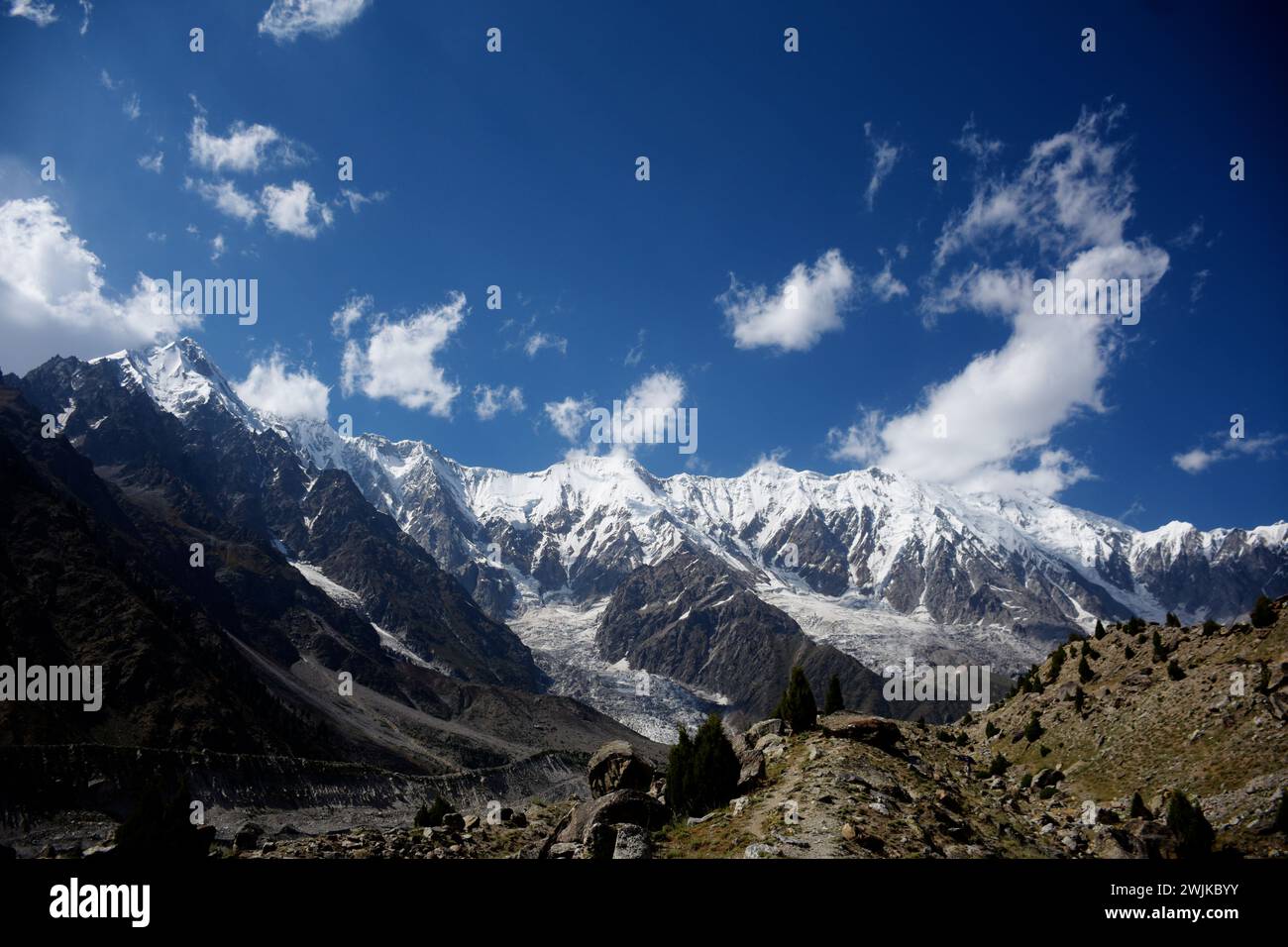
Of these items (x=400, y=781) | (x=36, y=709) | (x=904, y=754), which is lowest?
(x=400, y=781)

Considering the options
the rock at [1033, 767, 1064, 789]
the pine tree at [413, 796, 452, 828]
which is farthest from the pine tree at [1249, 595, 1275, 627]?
the pine tree at [413, 796, 452, 828]

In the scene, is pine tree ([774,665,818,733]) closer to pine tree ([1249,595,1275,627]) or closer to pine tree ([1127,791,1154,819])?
pine tree ([1127,791,1154,819])

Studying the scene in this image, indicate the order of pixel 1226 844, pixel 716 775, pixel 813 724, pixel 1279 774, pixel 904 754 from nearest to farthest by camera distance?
pixel 1226 844
pixel 1279 774
pixel 716 775
pixel 904 754
pixel 813 724

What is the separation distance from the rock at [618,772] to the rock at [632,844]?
53.3ft

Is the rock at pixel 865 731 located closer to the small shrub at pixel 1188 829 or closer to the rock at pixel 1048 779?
the rock at pixel 1048 779

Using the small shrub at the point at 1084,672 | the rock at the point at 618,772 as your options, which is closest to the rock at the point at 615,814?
the rock at the point at 618,772

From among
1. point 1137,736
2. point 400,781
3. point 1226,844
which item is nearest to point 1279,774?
point 1226,844

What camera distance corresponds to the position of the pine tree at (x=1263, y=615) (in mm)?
42562

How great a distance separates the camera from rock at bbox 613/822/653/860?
25.0m

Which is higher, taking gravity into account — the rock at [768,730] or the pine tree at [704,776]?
the pine tree at [704,776]

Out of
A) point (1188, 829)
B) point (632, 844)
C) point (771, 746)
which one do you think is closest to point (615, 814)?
point (632, 844)
